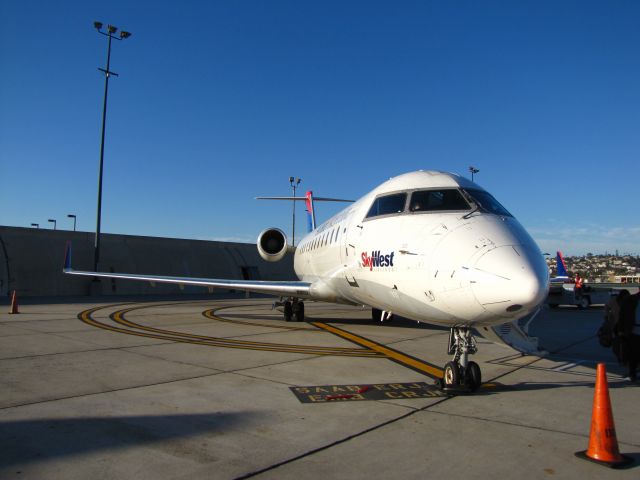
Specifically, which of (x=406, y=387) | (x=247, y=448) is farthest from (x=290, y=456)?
(x=406, y=387)

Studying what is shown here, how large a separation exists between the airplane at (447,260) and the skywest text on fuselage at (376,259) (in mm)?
16

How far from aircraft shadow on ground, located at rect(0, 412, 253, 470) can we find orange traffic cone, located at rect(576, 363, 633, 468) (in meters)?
3.22

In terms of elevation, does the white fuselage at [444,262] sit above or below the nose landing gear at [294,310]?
above

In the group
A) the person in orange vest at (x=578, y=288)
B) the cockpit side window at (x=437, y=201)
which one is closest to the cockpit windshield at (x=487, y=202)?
the cockpit side window at (x=437, y=201)

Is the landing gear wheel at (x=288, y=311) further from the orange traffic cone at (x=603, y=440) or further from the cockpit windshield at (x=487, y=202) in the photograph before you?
the orange traffic cone at (x=603, y=440)

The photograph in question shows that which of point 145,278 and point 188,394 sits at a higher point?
point 145,278

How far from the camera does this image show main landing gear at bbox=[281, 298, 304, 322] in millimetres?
16469

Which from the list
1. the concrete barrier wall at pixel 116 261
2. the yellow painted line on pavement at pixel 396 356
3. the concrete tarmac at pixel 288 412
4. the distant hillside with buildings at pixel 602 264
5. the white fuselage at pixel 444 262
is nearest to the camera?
the concrete tarmac at pixel 288 412

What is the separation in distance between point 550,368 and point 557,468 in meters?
5.00

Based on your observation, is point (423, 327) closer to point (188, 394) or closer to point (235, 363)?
point (235, 363)

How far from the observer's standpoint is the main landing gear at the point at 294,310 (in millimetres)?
16469

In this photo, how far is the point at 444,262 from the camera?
6.04 m

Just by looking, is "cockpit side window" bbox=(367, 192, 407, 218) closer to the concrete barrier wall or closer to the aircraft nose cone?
the aircraft nose cone

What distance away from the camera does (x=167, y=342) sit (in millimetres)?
10734
